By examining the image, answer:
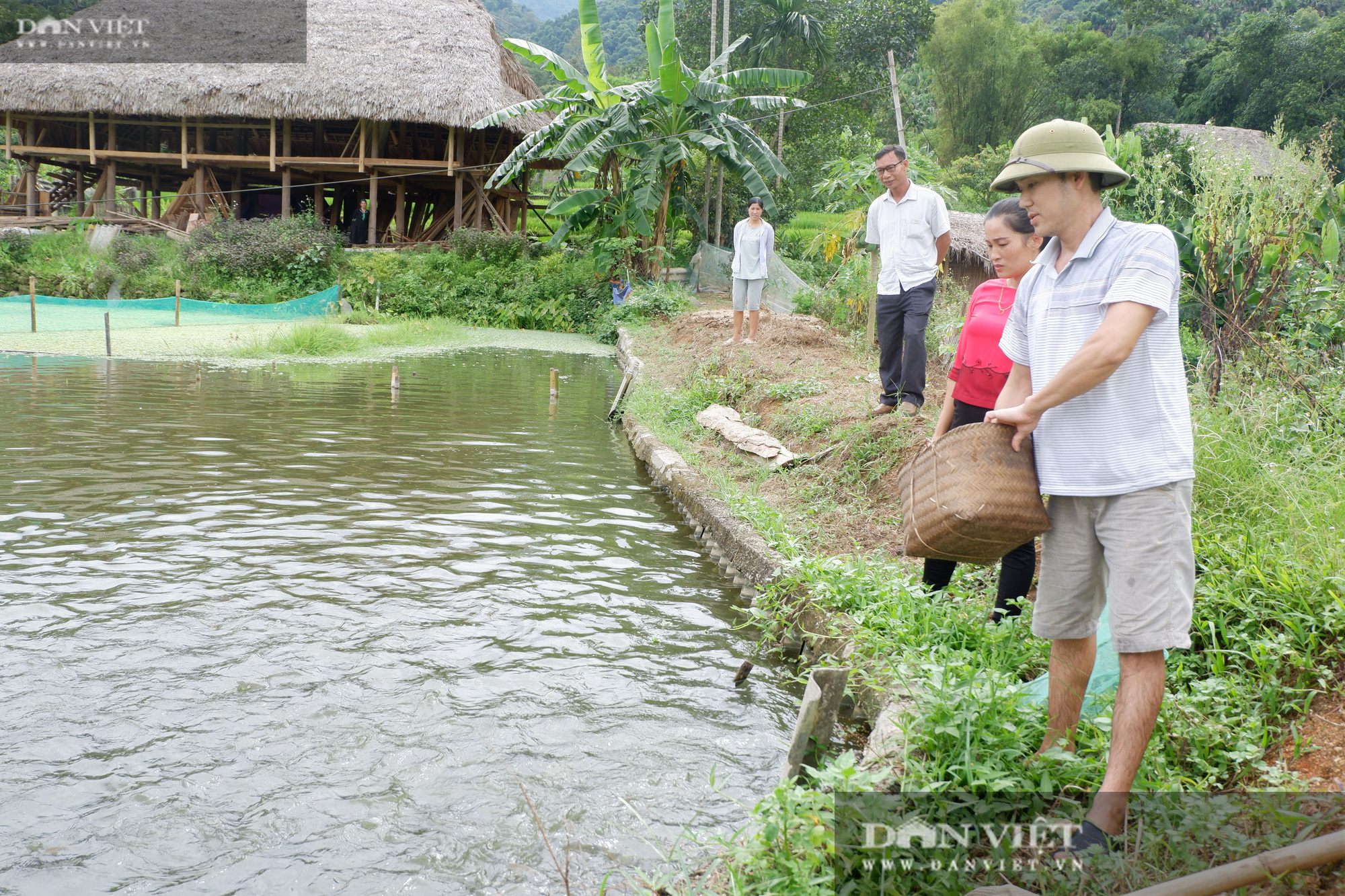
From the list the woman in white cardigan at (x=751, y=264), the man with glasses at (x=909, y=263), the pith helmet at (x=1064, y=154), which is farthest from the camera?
the woman in white cardigan at (x=751, y=264)

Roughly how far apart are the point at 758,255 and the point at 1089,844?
30.9ft

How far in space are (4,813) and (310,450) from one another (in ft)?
19.5

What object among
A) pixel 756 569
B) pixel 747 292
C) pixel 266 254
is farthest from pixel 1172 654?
pixel 266 254

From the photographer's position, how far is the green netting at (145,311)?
1711 cm

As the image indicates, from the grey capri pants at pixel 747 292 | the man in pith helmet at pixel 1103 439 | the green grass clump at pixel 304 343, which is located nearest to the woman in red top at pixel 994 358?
the man in pith helmet at pixel 1103 439

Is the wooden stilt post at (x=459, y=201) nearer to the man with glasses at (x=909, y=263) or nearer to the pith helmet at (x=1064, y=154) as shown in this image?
the man with glasses at (x=909, y=263)

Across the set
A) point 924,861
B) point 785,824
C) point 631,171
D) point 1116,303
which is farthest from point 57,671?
point 631,171

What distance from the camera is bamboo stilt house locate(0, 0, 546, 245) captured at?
2209 centimetres

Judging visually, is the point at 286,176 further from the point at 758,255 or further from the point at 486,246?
the point at 758,255

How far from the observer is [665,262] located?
2125 centimetres

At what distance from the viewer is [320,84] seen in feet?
72.3

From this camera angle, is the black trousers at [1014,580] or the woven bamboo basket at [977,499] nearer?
the woven bamboo basket at [977,499]

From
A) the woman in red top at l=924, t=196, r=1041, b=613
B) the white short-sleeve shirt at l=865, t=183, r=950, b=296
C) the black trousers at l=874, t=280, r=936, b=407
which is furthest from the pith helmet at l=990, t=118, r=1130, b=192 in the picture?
the white short-sleeve shirt at l=865, t=183, r=950, b=296

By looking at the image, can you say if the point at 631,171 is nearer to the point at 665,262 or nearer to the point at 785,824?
the point at 665,262
